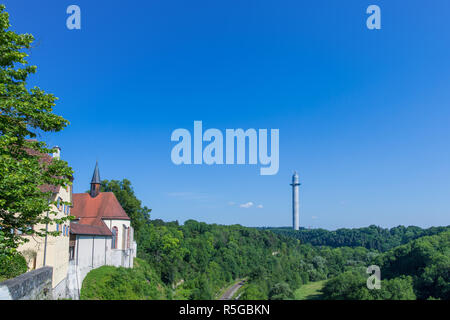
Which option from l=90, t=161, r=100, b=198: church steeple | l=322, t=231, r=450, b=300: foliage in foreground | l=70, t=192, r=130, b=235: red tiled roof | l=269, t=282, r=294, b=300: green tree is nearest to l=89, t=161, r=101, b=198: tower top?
l=90, t=161, r=100, b=198: church steeple

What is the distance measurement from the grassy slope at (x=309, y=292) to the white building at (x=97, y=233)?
177 ft

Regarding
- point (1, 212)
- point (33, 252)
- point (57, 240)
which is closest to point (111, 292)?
point (57, 240)

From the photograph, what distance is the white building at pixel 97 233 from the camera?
32362mm

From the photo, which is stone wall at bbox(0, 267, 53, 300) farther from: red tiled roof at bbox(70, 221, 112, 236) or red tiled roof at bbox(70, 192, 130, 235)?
red tiled roof at bbox(70, 192, 130, 235)

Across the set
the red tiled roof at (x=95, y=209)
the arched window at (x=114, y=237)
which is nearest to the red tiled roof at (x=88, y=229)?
the red tiled roof at (x=95, y=209)

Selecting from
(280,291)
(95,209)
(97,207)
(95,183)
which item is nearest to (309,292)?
(280,291)

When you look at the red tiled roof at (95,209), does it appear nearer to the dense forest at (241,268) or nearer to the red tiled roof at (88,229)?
the red tiled roof at (88,229)

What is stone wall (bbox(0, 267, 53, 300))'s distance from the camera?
9992mm

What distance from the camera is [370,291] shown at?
2702 inches

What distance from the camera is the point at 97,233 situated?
121 feet

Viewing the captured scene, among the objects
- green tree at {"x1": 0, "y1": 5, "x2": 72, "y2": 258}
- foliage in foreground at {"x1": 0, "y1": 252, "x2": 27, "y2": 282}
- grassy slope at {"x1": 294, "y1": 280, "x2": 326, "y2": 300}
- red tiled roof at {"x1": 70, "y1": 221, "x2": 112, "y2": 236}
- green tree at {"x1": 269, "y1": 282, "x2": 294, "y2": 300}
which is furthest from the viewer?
grassy slope at {"x1": 294, "y1": 280, "x2": 326, "y2": 300}

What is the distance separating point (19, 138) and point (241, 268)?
3750 inches

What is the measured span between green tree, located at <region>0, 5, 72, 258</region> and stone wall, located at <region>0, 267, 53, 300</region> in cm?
130
